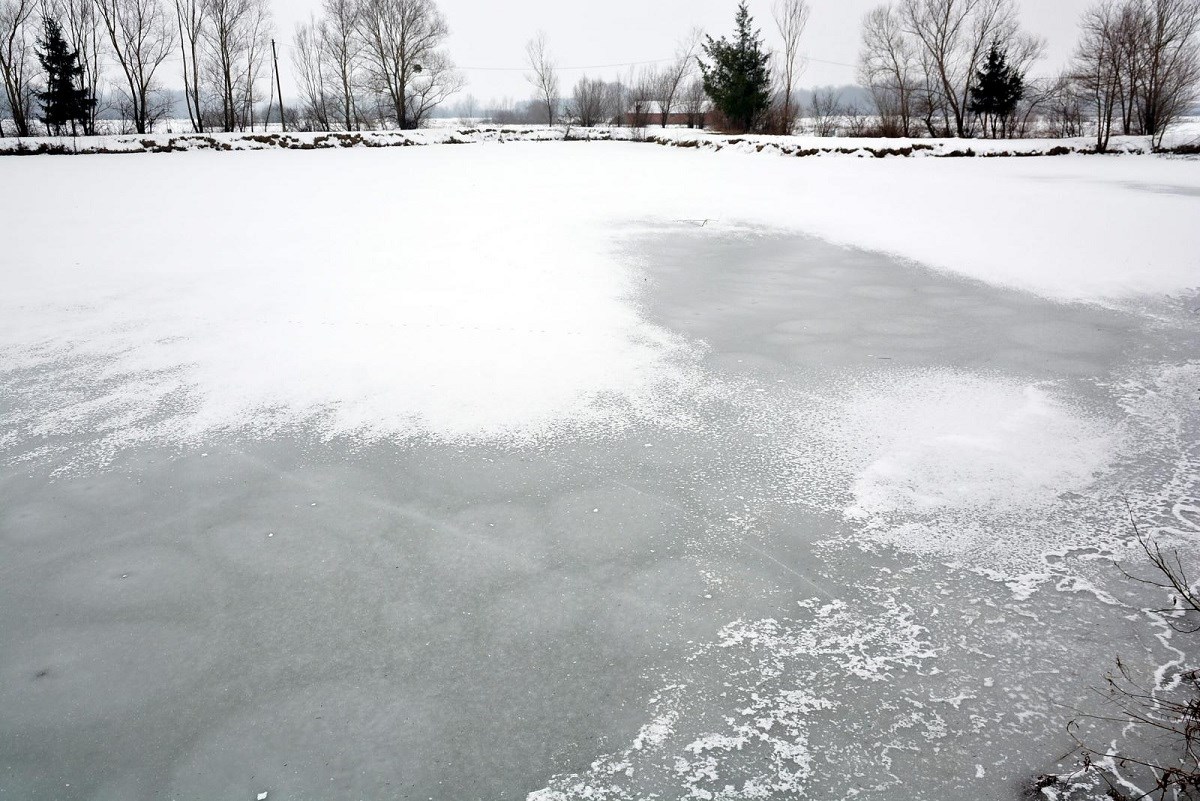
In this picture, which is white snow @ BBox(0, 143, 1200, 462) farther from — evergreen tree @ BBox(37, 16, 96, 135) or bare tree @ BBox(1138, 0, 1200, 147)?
evergreen tree @ BBox(37, 16, 96, 135)

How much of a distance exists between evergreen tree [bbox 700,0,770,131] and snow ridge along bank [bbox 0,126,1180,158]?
19.2ft

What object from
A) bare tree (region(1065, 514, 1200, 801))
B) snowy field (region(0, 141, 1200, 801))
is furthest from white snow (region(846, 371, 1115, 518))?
bare tree (region(1065, 514, 1200, 801))

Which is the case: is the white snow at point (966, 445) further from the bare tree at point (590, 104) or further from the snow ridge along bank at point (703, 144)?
the bare tree at point (590, 104)

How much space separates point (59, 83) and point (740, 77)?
31279 mm

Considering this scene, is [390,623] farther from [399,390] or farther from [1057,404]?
[1057,404]

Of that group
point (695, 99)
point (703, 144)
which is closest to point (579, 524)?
point (703, 144)

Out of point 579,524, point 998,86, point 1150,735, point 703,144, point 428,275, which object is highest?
point 998,86

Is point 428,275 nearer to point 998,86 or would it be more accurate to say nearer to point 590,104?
point 998,86

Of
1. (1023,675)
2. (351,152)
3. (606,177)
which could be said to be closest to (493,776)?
(1023,675)

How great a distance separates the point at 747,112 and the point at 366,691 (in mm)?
34056

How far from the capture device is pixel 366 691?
67.6 inches

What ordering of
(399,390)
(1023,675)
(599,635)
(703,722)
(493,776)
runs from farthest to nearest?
(399,390) < (599,635) < (1023,675) < (703,722) < (493,776)

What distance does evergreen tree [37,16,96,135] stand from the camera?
98.4ft

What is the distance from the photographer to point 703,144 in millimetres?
23281
